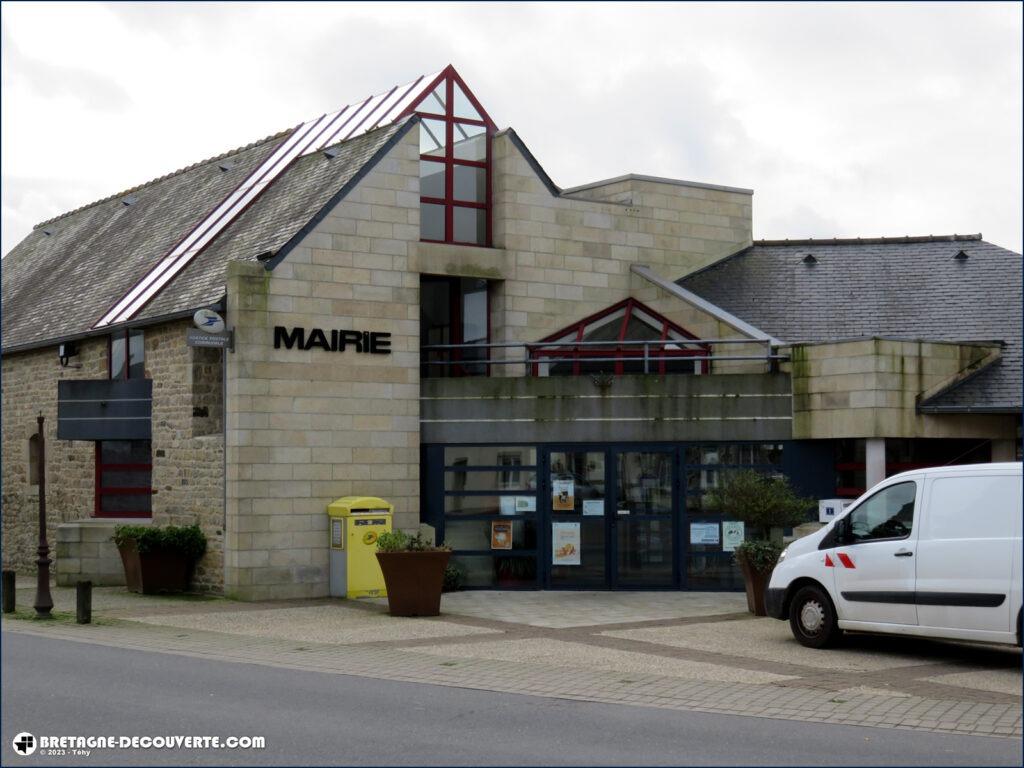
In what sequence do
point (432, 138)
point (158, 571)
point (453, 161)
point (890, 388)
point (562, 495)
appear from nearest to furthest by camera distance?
point (890, 388) < point (158, 571) < point (562, 495) < point (432, 138) < point (453, 161)

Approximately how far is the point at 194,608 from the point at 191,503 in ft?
9.08

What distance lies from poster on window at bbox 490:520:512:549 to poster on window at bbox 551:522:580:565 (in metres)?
0.67

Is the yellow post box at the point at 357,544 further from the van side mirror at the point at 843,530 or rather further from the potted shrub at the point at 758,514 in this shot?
the van side mirror at the point at 843,530

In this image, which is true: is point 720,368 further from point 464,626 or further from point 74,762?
point 74,762

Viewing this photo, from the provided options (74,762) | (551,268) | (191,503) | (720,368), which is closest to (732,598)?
(720,368)

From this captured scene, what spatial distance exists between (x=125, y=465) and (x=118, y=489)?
1.58 feet

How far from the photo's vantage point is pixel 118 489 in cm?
2375

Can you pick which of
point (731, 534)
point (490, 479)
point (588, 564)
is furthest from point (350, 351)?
point (731, 534)

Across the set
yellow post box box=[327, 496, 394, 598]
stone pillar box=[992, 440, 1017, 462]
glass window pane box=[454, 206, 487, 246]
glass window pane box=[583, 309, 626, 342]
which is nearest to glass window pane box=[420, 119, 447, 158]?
glass window pane box=[454, 206, 487, 246]

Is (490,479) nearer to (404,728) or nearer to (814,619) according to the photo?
(814,619)

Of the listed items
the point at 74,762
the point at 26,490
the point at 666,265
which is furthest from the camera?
the point at 26,490

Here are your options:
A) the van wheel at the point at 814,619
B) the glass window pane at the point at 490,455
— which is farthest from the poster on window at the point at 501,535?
the van wheel at the point at 814,619

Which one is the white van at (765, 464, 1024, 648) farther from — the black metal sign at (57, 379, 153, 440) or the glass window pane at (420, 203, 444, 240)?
the black metal sign at (57, 379, 153, 440)

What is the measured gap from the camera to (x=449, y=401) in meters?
21.1
